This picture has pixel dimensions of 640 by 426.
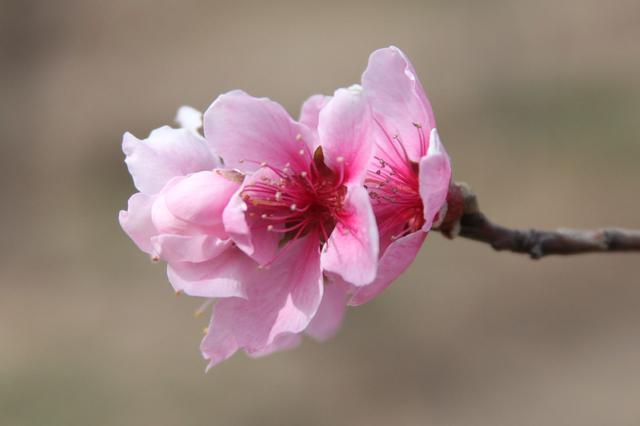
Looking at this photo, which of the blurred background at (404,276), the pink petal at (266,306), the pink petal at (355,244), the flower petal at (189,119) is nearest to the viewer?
the pink petal at (355,244)

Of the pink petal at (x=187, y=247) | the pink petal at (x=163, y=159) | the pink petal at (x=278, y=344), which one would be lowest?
the pink petal at (x=278, y=344)

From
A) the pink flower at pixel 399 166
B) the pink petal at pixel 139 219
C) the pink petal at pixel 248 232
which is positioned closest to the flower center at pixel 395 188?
the pink flower at pixel 399 166

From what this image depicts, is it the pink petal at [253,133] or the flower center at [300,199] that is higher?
the pink petal at [253,133]

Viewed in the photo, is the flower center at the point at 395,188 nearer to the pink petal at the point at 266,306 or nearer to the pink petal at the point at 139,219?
the pink petal at the point at 266,306

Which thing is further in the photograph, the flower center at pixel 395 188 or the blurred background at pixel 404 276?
the blurred background at pixel 404 276

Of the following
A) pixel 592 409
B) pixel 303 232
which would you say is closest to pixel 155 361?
pixel 592 409

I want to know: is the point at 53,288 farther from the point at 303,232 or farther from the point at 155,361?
the point at 303,232

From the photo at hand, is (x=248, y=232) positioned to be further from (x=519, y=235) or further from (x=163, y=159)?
(x=519, y=235)
